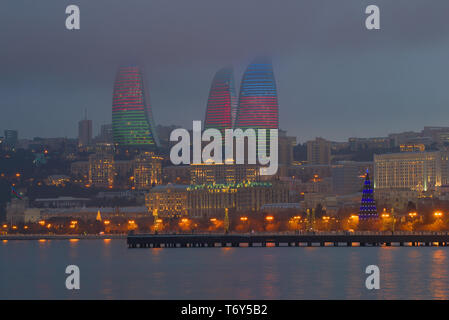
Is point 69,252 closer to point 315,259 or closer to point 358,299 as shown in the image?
point 315,259

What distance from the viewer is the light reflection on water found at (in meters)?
113

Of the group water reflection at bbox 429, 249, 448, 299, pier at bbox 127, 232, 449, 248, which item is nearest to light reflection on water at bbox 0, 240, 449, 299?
water reflection at bbox 429, 249, 448, 299

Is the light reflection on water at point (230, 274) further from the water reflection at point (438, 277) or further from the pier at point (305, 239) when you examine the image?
the pier at point (305, 239)

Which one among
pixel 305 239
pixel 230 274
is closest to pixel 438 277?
pixel 230 274

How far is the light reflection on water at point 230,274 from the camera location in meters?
113

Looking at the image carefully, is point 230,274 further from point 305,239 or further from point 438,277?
point 305,239

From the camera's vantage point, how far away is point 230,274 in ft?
431

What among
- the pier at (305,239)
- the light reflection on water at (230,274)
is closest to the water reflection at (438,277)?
the light reflection on water at (230,274)

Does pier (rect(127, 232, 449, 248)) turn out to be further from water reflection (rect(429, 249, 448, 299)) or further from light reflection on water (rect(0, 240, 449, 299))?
water reflection (rect(429, 249, 448, 299))

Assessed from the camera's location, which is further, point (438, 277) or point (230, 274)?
point (230, 274)

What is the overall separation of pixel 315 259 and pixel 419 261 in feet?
49.2
